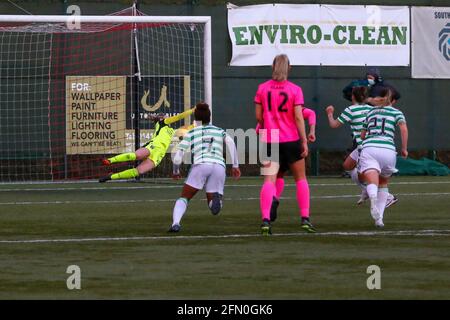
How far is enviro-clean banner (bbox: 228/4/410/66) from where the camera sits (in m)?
30.9

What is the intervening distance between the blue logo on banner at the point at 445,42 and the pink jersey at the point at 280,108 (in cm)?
1726

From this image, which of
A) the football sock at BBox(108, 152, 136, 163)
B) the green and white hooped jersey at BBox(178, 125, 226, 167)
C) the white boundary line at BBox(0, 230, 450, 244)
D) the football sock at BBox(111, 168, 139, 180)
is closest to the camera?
the white boundary line at BBox(0, 230, 450, 244)

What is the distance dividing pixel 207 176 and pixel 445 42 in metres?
17.1

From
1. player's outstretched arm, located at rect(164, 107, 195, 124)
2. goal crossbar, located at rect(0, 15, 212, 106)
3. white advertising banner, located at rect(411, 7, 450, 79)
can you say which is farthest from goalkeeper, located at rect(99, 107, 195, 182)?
white advertising banner, located at rect(411, 7, 450, 79)

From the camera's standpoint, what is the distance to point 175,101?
30.0 meters

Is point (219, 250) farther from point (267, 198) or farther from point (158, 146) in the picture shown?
point (158, 146)

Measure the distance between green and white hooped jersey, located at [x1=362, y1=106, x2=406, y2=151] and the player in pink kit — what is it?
1586mm

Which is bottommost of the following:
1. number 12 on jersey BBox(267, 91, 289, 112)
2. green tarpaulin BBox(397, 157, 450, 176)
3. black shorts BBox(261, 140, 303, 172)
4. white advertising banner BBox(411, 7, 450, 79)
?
green tarpaulin BBox(397, 157, 450, 176)

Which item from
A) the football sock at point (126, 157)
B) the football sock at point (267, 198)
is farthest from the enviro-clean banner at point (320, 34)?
the football sock at point (267, 198)

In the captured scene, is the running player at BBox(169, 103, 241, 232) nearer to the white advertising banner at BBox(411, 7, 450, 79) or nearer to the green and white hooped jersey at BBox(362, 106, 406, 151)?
the green and white hooped jersey at BBox(362, 106, 406, 151)

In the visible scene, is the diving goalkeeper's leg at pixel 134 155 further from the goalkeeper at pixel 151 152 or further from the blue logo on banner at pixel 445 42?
the blue logo on banner at pixel 445 42

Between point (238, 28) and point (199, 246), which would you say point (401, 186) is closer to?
point (238, 28)
